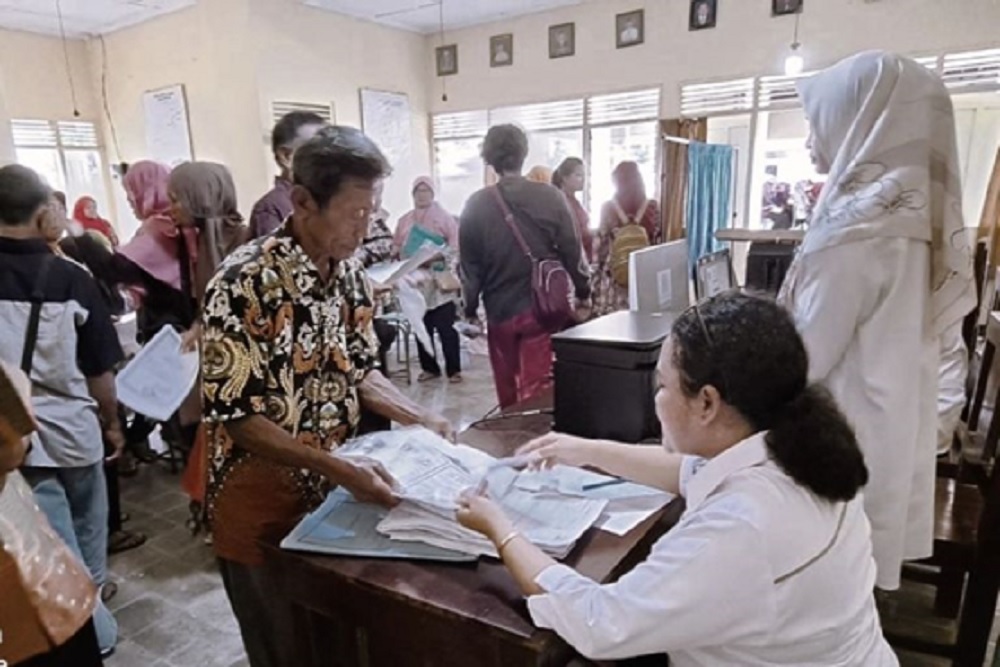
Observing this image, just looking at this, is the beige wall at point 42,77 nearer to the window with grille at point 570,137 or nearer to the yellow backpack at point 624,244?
the window with grille at point 570,137

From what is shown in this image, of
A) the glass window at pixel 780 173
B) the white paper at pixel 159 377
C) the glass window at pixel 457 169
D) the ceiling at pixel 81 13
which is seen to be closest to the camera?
the white paper at pixel 159 377

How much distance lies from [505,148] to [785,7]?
3.54m

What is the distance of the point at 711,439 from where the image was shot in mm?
851

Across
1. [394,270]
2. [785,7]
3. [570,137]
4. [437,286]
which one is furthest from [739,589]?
[570,137]

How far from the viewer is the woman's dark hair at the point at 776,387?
0.78 meters

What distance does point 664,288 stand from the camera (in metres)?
2.01

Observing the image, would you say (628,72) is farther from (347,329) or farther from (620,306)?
(347,329)

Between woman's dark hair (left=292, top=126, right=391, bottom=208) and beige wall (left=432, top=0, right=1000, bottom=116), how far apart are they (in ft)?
15.8

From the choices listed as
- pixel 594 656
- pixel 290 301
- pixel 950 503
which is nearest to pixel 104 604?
pixel 290 301

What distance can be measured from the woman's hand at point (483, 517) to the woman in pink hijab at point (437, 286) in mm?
3496

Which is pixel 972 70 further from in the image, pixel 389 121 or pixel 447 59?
pixel 389 121

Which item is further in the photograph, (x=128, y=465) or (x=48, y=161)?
(x=48, y=161)

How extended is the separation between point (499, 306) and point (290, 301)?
1617mm

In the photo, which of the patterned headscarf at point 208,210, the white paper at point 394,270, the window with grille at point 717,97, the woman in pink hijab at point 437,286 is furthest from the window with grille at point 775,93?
the patterned headscarf at point 208,210
